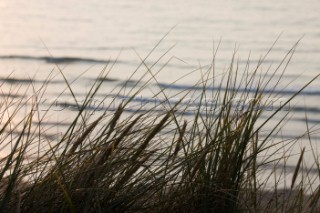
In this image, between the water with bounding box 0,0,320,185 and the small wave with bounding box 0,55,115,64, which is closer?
the water with bounding box 0,0,320,185

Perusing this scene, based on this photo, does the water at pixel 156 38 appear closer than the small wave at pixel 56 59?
Yes

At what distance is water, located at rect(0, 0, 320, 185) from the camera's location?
6156mm

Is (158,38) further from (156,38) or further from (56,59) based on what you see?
(56,59)

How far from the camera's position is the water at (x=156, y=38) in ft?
20.2

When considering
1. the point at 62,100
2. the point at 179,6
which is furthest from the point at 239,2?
the point at 62,100

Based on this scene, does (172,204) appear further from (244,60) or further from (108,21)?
(108,21)

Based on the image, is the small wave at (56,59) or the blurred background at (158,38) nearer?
the blurred background at (158,38)

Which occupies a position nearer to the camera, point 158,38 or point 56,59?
point 56,59

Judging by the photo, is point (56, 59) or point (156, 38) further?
point (156, 38)

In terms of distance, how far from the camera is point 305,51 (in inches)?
285

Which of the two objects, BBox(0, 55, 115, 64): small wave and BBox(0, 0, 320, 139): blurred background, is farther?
BBox(0, 55, 115, 64): small wave

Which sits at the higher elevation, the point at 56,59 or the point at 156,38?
the point at 156,38

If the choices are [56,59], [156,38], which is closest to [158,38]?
[156,38]

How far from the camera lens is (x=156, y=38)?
792 cm
